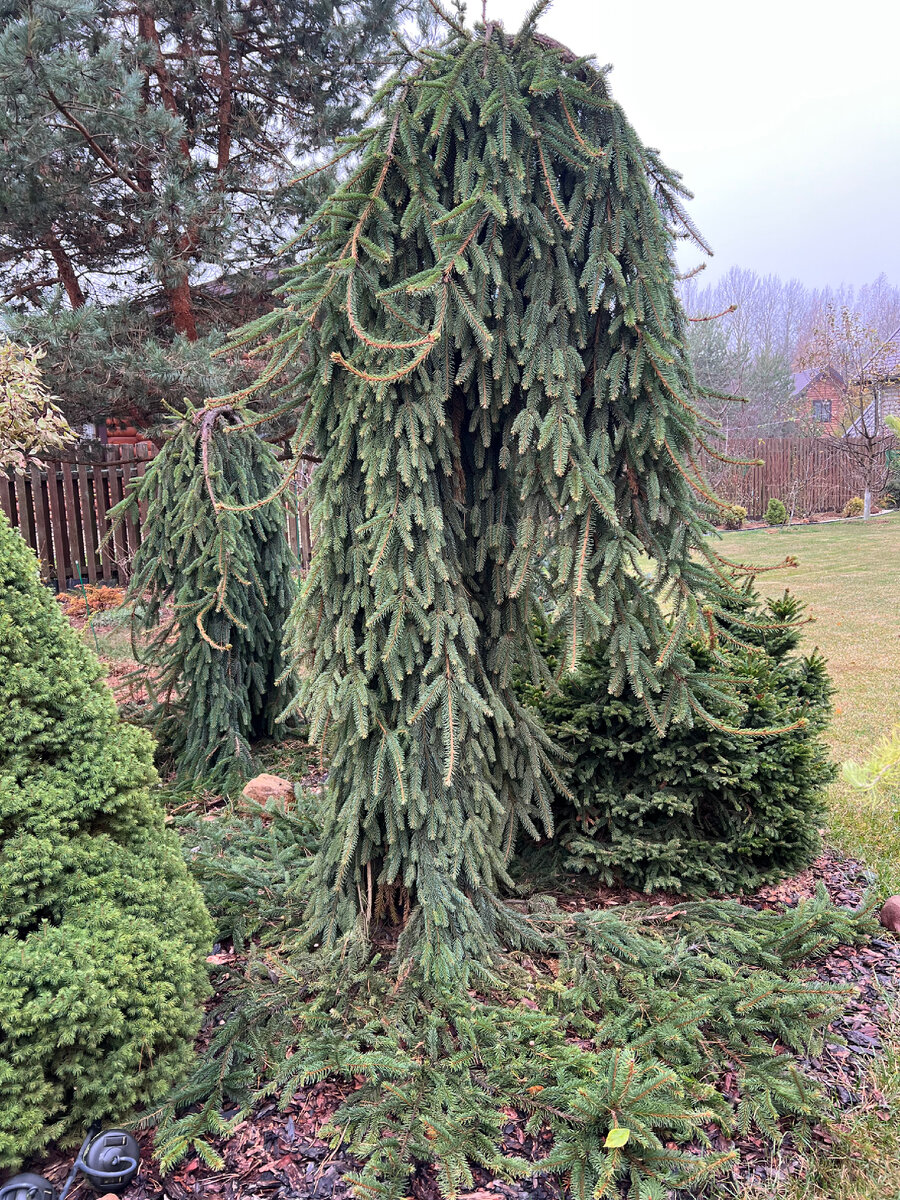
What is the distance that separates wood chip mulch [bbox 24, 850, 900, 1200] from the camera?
175cm

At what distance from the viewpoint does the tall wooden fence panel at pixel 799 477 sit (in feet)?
65.2

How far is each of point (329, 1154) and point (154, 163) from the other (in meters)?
10.2

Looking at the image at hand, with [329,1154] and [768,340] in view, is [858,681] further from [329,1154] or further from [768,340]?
[768,340]

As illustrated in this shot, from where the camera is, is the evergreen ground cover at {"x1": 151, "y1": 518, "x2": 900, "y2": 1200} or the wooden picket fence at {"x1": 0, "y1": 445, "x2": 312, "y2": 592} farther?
the wooden picket fence at {"x1": 0, "y1": 445, "x2": 312, "y2": 592}

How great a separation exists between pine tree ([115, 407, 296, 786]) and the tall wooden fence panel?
57.9ft

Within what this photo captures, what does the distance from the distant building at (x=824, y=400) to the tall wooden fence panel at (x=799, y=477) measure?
1.00 metres

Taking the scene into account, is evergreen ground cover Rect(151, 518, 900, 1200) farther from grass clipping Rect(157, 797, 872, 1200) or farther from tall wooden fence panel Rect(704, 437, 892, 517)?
tall wooden fence panel Rect(704, 437, 892, 517)

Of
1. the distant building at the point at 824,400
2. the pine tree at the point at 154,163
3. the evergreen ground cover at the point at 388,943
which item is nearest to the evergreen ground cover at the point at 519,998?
the evergreen ground cover at the point at 388,943

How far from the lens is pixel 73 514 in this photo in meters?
Answer: 10.8

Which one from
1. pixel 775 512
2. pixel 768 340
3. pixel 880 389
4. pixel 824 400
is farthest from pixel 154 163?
pixel 768 340

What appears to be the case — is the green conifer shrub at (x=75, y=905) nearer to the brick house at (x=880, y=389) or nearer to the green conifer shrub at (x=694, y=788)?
the green conifer shrub at (x=694, y=788)

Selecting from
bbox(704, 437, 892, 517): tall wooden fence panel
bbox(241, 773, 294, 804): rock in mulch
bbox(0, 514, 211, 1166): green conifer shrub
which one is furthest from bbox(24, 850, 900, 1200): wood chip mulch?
bbox(704, 437, 892, 517): tall wooden fence panel

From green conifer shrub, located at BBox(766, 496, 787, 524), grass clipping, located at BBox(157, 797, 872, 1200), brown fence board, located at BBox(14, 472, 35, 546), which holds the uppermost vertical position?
brown fence board, located at BBox(14, 472, 35, 546)

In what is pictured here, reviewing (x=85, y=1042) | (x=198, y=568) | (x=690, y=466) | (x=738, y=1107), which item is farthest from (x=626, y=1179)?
(x=198, y=568)
